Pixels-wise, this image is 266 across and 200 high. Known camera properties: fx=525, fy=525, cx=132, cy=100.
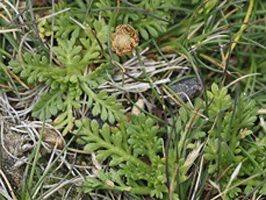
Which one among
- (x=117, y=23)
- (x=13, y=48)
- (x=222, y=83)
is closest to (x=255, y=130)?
(x=222, y=83)

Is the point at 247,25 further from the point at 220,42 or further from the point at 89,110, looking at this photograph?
the point at 89,110

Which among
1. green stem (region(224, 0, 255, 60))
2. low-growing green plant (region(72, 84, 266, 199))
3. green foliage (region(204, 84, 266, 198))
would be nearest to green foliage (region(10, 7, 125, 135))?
low-growing green plant (region(72, 84, 266, 199))

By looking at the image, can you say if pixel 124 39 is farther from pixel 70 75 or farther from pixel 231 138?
pixel 231 138

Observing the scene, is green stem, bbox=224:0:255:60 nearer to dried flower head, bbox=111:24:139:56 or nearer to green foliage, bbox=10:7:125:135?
dried flower head, bbox=111:24:139:56

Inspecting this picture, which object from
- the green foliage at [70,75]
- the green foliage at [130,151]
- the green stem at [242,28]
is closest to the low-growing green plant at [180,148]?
the green foliage at [130,151]

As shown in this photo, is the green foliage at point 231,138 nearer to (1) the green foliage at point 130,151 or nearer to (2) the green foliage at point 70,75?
(1) the green foliage at point 130,151

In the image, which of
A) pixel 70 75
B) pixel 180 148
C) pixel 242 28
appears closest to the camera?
pixel 180 148

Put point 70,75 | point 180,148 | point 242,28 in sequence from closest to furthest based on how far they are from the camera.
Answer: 1. point 180,148
2. point 70,75
3. point 242,28

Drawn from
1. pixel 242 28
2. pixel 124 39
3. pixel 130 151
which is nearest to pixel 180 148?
pixel 130 151

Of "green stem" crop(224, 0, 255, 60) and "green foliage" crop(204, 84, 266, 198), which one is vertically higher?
"green stem" crop(224, 0, 255, 60)
